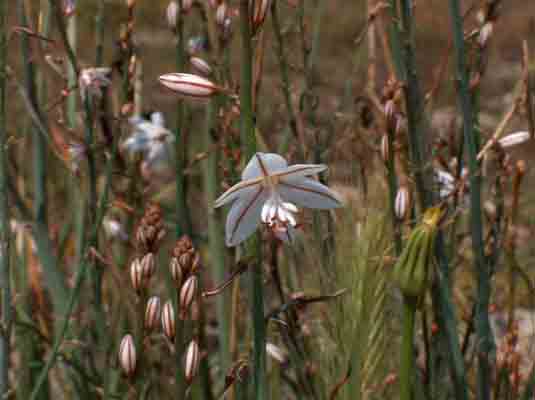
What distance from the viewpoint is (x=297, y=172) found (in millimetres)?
718

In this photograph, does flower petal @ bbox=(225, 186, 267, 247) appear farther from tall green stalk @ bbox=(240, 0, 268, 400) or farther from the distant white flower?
the distant white flower

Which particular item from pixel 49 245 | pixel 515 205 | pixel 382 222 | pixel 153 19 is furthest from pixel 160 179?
pixel 153 19

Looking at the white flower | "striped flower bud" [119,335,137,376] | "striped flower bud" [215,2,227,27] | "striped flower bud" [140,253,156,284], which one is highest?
"striped flower bud" [215,2,227,27]

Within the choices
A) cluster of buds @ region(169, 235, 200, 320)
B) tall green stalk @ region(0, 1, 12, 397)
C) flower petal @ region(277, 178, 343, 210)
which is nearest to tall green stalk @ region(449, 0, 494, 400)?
flower petal @ region(277, 178, 343, 210)

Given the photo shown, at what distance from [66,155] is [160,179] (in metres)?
2.31

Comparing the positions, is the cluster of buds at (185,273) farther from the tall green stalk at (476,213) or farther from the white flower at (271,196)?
the tall green stalk at (476,213)

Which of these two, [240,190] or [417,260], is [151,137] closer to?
[240,190]

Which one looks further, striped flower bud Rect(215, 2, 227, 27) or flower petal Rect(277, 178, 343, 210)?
striped flower bud Rect(215, 2, 227, 27)

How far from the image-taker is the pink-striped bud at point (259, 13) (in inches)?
25.1

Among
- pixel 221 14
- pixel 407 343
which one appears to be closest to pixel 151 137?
pixel 221 14

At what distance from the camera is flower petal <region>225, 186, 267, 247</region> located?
68 cm

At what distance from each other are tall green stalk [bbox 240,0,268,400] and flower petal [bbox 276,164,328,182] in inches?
2.4

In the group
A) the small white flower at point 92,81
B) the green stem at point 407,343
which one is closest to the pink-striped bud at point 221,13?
the small white flower at point 92,81

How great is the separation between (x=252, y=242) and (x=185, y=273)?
0.06 metres
